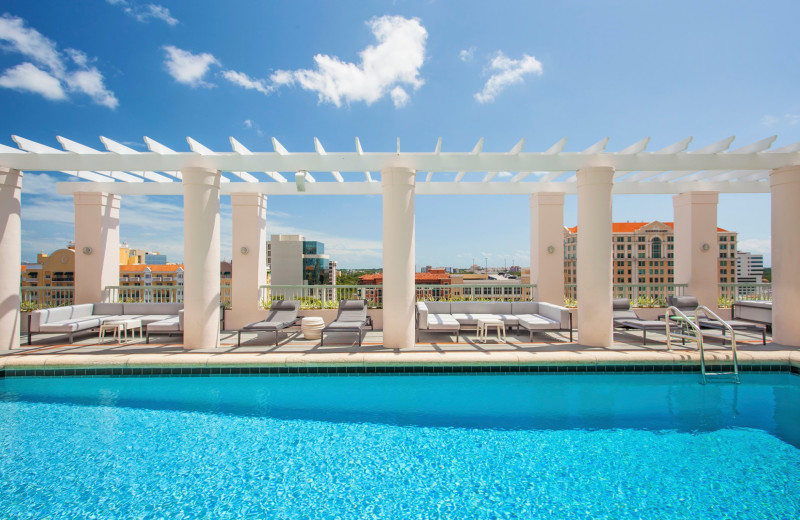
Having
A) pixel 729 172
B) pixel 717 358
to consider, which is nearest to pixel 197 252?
pixel 717 358

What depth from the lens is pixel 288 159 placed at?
6.32m

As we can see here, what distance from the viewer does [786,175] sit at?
245 inches

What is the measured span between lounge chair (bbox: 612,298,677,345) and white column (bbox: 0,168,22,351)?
10.7 meters

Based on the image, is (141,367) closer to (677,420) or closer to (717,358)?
(677,420)

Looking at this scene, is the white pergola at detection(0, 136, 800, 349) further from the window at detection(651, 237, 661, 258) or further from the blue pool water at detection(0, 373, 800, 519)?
the window at detection(651, 237, 661, 258)

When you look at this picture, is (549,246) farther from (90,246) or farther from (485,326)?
(90,246)

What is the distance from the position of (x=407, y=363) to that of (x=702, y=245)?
8117 mm

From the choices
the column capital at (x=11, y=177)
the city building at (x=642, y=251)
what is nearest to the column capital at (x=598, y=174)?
the column capital at (x=11, y=177)

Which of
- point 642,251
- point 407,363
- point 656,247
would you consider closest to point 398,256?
point 407,363

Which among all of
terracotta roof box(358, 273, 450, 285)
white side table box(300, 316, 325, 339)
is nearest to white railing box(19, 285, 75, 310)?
white side table box(300, 316, 325, 339)

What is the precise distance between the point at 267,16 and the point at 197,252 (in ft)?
19.5

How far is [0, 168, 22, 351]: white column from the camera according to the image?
609 centimetres

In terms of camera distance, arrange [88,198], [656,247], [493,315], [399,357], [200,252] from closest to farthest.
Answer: [399,357] → [200,252] → [493,315] → [88,198] → [656,247]

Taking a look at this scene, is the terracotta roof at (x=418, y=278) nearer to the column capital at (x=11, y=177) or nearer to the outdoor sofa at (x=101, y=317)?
the outdoor sofa at (x=101, y=317)
